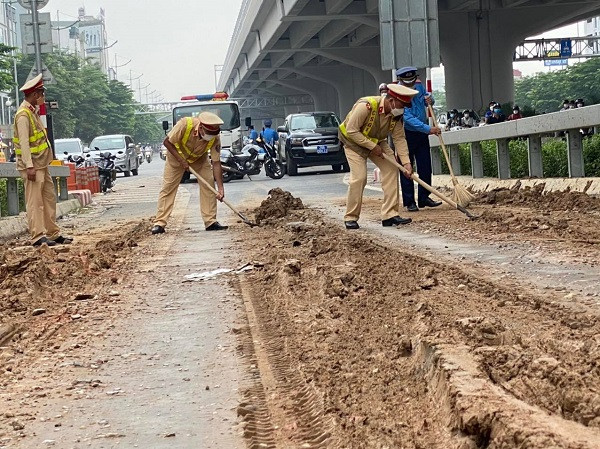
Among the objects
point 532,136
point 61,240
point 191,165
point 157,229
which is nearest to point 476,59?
point 532,136

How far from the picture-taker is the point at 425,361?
177 inches

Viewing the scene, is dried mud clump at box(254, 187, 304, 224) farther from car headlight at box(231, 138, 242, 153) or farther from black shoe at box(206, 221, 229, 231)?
car headlight at box(231, 138, 242, 153)

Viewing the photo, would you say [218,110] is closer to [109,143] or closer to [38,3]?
[38,3]

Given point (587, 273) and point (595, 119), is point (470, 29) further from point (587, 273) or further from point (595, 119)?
point (587, 273)

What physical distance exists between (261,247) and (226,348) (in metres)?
5.00

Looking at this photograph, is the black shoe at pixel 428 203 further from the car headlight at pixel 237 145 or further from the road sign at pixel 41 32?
the car headlight at pixel 237 145

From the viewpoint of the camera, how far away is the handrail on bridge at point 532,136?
14.0 meters

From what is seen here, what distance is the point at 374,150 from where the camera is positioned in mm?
11852

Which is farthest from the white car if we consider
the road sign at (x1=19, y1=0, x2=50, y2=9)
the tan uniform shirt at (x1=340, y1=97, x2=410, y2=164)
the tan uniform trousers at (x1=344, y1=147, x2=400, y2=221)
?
the tan uniform shirt at (x1=340, y1=97, x2=410, y2=164)

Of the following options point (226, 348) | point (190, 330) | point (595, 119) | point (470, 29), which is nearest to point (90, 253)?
point (190, 330)

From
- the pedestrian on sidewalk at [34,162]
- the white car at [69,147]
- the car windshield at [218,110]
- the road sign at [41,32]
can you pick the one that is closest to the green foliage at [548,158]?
the pedestrian on sidewalk at [34,162]

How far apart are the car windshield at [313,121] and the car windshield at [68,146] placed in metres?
10.3

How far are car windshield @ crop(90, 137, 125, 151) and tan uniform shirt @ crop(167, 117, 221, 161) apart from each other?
101 feet

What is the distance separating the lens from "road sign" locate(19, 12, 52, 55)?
23500 mm
